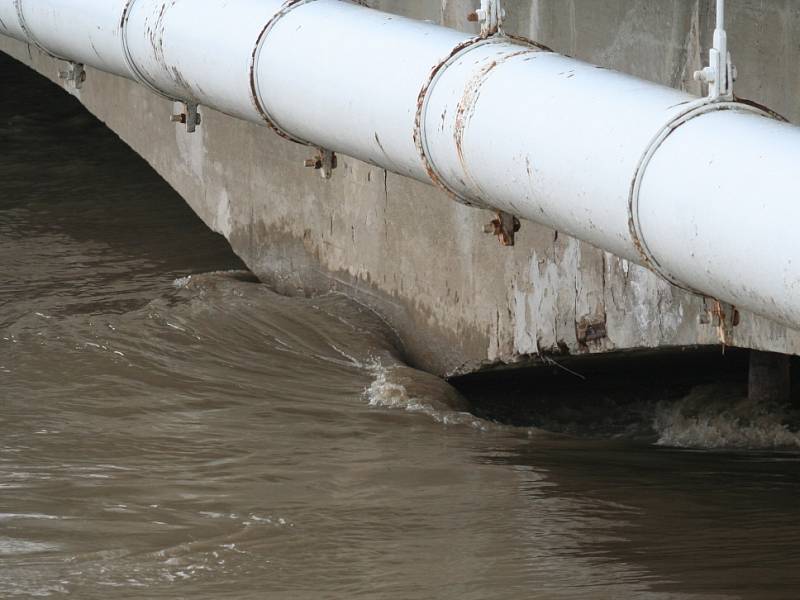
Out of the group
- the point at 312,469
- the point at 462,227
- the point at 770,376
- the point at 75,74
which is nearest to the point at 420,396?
the point at 462,227

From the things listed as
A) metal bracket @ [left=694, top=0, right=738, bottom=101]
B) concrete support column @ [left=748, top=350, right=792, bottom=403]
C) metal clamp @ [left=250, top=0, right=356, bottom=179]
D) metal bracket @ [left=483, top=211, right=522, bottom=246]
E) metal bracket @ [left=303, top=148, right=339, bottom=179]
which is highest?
metal clamp @ [left=250, top=0, right=356, bottom=179]

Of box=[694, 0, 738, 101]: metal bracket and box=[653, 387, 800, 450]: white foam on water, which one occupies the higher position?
box=[694, 0, 738, 101]: metal bracket

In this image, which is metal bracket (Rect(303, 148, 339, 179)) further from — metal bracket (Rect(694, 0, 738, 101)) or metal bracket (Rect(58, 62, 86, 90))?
metal bracket (Rect(58, 62, 86, 90))

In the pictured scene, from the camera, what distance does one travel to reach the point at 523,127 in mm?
3832

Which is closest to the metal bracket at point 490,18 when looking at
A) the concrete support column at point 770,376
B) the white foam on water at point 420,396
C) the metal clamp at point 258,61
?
the metal clamp at point 258,61

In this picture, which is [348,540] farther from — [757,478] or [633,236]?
[757,478]

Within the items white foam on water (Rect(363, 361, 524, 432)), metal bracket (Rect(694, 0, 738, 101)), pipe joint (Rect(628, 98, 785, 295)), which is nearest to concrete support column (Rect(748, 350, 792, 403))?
white foam on water (Rect(363, 361, 524, 432))

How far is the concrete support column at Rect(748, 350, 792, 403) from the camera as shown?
5.74 metres

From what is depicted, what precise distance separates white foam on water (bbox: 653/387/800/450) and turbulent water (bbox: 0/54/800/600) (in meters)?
0.01

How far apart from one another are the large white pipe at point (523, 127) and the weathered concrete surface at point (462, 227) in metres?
0.55

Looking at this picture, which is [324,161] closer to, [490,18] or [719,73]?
[490,18]

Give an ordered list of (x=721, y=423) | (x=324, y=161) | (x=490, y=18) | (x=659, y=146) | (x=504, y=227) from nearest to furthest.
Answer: (x=659, y=146)
(x=490, y=18)
(x=504, y=227)
(x=324, y=161)
(x=721, y=423)

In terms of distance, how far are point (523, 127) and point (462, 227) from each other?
1986mm

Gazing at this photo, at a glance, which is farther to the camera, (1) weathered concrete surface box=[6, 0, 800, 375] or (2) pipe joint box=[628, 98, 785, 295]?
(1) weathered concrete surface box=[6, 0, 800, 375]
